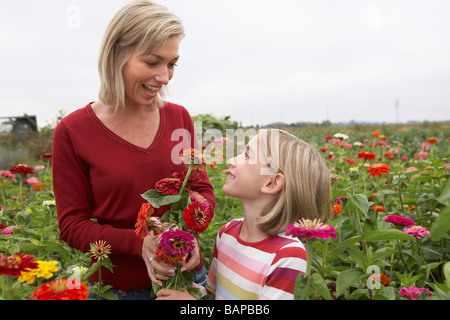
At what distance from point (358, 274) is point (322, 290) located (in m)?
0.35

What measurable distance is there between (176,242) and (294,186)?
0.47 m

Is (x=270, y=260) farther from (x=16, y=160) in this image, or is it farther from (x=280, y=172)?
(x=16, y=160)

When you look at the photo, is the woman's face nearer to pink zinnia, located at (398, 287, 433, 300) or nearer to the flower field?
the flower field

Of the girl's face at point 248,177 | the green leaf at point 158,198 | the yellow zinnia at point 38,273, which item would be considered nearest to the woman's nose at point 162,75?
the girl's face at point 248,177

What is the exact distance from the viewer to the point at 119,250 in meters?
1.33

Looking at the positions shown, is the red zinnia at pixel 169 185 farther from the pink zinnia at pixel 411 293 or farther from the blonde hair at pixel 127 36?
the pink zinnia at pixel 411 293

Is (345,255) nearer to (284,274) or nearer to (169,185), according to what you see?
(284,274)

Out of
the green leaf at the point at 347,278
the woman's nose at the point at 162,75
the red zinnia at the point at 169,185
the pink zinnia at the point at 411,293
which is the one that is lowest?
the pink zinnia at the point at 411,293

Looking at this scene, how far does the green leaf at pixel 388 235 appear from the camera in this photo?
1123 mm

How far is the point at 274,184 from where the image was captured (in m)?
1.30

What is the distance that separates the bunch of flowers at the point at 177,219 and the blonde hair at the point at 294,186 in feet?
0.89

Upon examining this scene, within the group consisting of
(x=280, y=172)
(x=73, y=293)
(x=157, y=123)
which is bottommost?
(x=73, y=293)

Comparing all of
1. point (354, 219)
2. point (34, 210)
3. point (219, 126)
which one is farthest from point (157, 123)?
point (219, 126)
